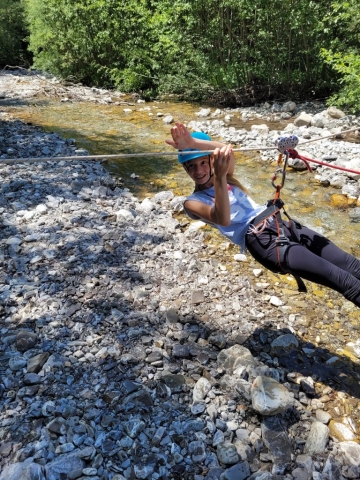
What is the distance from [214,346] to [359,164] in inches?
170

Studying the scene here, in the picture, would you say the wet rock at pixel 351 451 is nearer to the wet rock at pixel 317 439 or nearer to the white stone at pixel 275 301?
the wet rock at pixel 317 439

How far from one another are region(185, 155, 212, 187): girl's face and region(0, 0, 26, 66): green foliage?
71.2 ft

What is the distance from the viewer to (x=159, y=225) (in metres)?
4.58

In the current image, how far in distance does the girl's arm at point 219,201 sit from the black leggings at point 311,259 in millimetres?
340

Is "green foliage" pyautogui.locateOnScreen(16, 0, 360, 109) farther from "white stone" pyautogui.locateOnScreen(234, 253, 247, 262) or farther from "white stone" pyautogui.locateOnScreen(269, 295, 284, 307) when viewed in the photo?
"white stone" pyautogui.locateOnScreen(269, 295, 284, 307)

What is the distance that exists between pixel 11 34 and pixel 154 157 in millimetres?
18386

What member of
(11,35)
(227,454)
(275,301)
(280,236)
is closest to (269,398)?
(227,454)

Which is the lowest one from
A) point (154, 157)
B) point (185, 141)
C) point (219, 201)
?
point (154, 157)

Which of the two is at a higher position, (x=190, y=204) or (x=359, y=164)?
(x=190, y=204)

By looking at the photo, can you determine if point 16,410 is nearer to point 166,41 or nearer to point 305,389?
point 305,389

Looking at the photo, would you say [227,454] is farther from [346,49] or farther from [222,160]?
[346,49]

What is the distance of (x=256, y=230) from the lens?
261 cm

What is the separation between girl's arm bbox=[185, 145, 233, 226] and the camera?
2.21 metres

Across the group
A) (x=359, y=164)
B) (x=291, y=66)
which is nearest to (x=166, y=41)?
(x=291, y=66)
